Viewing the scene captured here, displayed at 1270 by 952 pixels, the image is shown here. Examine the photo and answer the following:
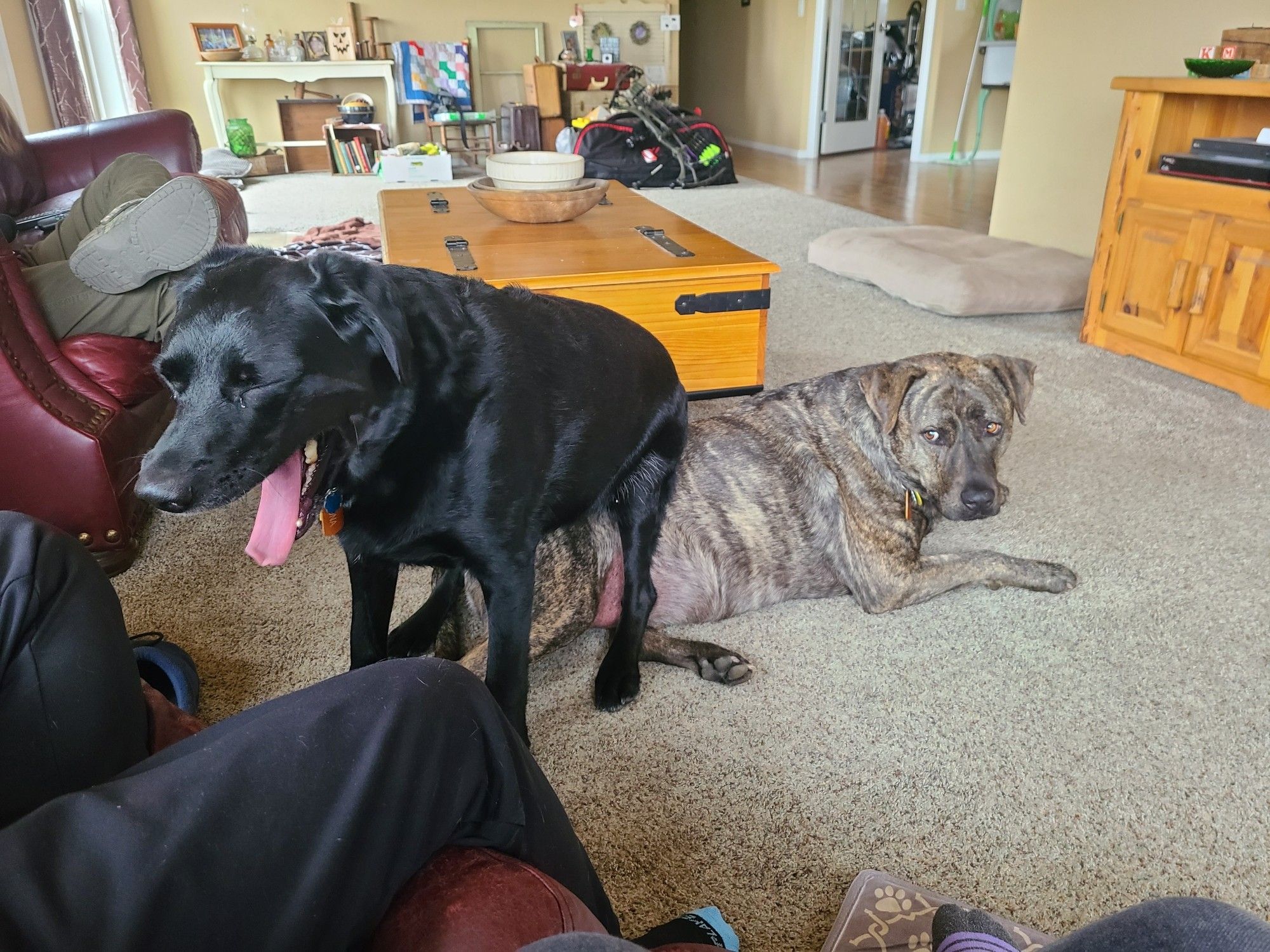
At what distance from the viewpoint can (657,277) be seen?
2467 mm

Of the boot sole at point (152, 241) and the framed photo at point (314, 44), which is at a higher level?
the framed photo at point (314, 44)

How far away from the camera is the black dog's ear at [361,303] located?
987 millimetres

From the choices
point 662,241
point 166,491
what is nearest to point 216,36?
point 662,241

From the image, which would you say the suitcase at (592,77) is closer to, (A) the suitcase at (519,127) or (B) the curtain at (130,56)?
(A) the suitcase at (519,127)

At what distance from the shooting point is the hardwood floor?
19.4 ft

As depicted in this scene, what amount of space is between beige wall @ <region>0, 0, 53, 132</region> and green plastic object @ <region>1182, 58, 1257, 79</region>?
18.7 feet

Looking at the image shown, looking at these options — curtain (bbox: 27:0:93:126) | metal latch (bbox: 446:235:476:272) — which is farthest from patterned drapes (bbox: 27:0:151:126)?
metal latch (bbox: 446:235:476:272)

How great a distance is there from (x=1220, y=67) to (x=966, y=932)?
10.5ft

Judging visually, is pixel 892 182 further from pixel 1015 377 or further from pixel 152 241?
pixel 152 241

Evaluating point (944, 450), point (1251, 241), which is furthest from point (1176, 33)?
point (944, 450)

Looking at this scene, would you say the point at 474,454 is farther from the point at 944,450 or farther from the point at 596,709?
the point at 944,450

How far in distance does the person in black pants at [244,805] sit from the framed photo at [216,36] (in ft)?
27.4

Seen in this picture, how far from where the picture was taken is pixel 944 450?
1.81 meters

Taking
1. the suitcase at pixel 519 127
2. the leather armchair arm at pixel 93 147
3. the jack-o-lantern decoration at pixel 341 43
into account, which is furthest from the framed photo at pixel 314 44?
the leather armchair arm at pixel 93 147
